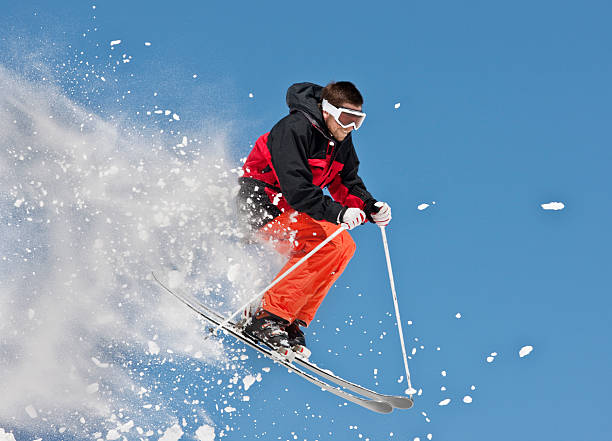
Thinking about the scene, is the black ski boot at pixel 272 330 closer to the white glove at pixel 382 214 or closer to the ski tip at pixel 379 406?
the ski tip at pixel 379 406

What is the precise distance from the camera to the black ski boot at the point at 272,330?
9.38 feet

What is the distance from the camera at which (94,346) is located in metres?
3.42

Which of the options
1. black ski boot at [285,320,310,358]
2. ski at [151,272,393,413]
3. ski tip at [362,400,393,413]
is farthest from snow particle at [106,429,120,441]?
ski tip at [362,400,393,413]

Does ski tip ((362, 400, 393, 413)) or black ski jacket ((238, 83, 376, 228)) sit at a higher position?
black ski jacket ((238, 83, 376, 228))

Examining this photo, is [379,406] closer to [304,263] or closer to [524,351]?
[304,263]

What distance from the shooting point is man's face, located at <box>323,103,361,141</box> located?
260 centimetres

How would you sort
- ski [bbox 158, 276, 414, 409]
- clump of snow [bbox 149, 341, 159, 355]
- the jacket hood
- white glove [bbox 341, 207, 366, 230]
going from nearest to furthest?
white glove [bbox 341, 207, 366, 230] < the jacket hood < ski [bbox 158, 276, 414, 409] < clump of snow [bbox 149, 341, 159, 355]

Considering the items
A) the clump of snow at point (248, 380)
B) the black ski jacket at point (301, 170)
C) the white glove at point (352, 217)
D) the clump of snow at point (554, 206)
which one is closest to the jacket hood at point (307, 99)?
the black ski jacket at point (301, 170)

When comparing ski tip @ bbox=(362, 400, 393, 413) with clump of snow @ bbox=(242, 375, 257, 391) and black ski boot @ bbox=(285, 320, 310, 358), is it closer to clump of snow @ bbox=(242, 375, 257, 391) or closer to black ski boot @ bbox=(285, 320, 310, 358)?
black ski boot @ bbox=(285, 320, 310, 358)

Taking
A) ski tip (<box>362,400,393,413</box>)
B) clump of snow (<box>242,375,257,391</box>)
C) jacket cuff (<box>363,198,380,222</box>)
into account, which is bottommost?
ski tip (<box>362,400,393,413</box>)

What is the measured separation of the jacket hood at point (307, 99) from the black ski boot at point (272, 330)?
86 cm

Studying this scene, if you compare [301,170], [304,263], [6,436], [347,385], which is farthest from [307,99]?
[6,436]

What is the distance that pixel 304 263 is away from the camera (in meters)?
2.80

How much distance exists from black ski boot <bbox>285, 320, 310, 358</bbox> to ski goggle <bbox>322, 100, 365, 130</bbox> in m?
0.93
